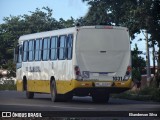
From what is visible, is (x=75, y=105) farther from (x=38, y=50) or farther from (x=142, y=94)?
(x=142, y=94)

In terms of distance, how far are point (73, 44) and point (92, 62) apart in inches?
20.0

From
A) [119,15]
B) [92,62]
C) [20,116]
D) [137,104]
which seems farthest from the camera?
[92,62]

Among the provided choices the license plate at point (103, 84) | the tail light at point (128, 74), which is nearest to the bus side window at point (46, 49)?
the license plate at point (103, 84)

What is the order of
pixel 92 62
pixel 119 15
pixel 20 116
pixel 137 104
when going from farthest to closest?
pixel 92 62
pixel 137 104
pixel 119 15
pixel 20 116

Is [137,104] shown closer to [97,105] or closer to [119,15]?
[97,105]

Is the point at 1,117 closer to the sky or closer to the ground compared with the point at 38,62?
closer to the ground

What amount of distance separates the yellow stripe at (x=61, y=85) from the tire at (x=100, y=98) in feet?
0.81

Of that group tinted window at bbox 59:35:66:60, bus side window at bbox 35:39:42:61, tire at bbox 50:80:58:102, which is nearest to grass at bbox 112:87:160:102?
tire at bbox 50:80:58:102

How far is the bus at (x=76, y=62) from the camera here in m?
8.91

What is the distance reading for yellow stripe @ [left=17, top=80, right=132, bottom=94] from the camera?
30.8 ft

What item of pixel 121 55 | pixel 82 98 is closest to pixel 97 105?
pixel 82 98

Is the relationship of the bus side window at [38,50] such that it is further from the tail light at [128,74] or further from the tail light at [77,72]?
the tail light at [128,74]

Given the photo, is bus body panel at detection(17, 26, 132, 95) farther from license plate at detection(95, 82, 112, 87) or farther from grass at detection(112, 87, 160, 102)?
grass at detection(112, 87, 160, 102)

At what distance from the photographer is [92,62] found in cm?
963
